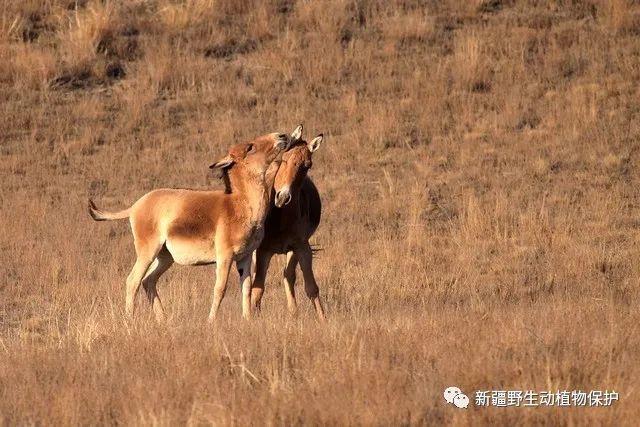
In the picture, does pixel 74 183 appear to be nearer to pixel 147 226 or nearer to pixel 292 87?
pixel 292 87

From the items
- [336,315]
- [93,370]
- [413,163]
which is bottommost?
[413,163]

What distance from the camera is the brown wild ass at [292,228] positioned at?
11.7m

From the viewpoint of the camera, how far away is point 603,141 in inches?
742

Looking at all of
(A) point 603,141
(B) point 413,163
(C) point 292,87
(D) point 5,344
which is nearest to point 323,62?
(C) point 292,87

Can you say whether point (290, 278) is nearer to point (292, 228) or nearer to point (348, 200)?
point (292, 228)

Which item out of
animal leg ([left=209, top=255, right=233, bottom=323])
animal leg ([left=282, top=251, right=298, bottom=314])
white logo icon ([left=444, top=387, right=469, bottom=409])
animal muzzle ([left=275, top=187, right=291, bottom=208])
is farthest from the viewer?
animal leg ([left=282, top=251, right=298, bottom=314])

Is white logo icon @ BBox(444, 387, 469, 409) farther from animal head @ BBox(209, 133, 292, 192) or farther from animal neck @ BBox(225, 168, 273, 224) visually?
animal head @ BBox(209, 133, 292, 192)

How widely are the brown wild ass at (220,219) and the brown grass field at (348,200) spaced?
0.47 m

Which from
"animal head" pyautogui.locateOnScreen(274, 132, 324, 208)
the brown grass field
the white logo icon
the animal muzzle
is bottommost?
the brown grass field

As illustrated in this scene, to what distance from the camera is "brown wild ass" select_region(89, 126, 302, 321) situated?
37.3 ft

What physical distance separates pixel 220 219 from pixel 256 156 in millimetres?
592

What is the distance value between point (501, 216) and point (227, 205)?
560 centimetres

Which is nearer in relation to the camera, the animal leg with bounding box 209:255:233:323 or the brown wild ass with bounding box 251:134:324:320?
the animal leg with bounding box 209:255:233:323

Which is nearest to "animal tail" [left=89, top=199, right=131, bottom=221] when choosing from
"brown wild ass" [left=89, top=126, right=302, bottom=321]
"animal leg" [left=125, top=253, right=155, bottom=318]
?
"brown wild ass" [left=89, top=126, right=302, bottom=321]
